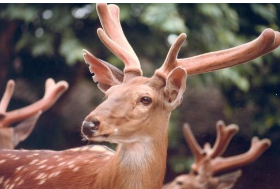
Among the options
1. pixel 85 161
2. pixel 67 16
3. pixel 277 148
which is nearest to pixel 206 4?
pixel 67 16

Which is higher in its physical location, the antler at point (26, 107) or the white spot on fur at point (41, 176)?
the antler at point (26, 107)

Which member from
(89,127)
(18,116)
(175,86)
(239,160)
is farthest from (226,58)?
(239,160)

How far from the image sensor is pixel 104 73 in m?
2.21

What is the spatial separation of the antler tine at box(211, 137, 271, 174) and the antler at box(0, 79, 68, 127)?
102 cm

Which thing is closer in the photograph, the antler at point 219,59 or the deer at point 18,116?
the antler at point 219,59

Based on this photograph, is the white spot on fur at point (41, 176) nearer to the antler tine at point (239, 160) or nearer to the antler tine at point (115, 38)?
the antler tine at point (115, 38)

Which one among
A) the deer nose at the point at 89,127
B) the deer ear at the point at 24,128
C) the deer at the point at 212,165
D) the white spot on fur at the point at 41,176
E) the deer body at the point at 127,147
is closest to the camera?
the deer nose at the point at 89,127

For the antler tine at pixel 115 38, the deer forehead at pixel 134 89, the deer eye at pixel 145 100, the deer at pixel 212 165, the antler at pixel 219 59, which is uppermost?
the antler tine at pixel 115 38

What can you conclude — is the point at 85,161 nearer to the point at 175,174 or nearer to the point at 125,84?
the point at 125,84

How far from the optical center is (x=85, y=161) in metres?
2.26

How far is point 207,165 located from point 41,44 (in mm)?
1418

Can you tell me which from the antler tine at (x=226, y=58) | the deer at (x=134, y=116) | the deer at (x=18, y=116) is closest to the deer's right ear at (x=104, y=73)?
the deer at (x=134, y=116)

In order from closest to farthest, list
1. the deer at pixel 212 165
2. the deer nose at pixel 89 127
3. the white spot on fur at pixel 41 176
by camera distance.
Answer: the deer nose at pixel 89 127, the white spot on fur at pixel 41 176, the deer at pixel 212 165

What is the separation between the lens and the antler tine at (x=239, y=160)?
3.89 metres
